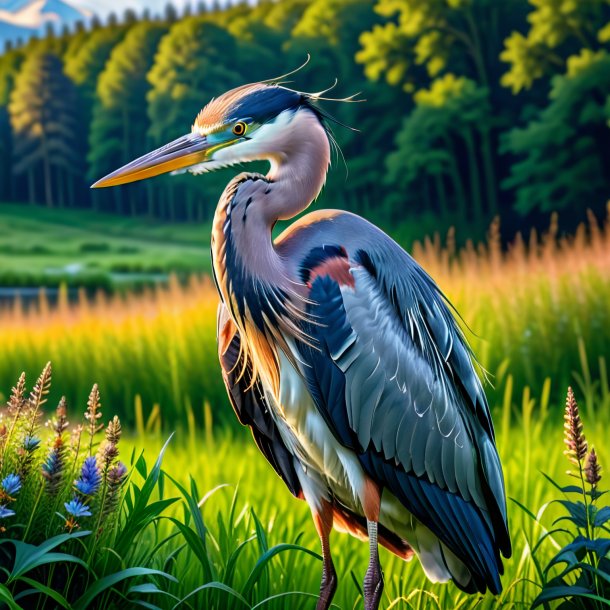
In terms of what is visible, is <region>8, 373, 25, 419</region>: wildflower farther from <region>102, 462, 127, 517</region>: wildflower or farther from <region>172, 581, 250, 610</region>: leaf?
<region>172, 581, 250, 610</region>: leaf

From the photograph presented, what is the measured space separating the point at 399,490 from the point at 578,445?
463 millimetres

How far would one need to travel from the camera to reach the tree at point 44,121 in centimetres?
750

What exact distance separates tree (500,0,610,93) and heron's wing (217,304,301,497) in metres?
7.33

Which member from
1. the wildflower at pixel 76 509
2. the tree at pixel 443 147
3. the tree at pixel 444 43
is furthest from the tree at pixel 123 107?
the wildflower at pixel 76 509

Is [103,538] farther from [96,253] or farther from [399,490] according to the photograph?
[96,253]

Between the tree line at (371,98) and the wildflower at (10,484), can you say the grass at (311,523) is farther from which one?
the tree line at (371,98)

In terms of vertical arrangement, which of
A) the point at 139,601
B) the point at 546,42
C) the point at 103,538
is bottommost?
the point at 139,601

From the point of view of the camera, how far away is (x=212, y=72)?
8273 millimetres

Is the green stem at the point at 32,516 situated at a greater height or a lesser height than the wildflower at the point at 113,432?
lesser

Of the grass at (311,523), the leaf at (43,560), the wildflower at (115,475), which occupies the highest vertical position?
the wildflower at (115,475)

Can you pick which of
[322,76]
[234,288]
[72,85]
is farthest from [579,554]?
[322,76]

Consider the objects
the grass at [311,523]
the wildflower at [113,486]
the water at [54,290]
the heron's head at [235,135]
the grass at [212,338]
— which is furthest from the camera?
the water at [54,290]

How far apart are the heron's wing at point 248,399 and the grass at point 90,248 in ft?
14.5

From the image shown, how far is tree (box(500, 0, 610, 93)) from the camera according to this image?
354 inches
